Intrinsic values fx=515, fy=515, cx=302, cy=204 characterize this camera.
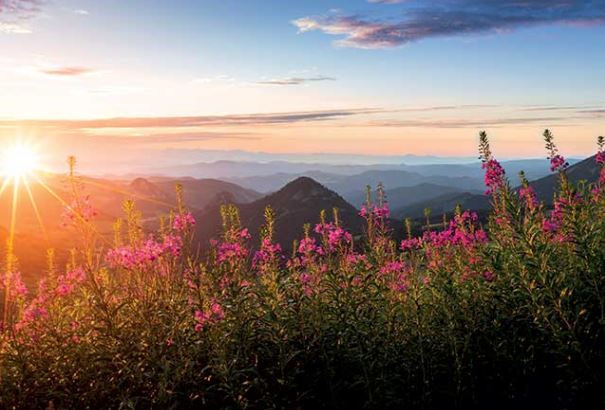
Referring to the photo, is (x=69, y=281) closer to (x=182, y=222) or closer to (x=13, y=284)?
(x=13, y=284)

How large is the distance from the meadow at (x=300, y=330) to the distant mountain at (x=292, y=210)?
128m

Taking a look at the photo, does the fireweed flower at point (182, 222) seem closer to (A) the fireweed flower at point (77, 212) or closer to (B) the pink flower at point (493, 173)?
(A) the fireweed flower at point (77, 212)

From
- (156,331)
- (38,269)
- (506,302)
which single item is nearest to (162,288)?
(156,331)

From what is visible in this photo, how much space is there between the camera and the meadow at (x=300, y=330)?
20.6 ft

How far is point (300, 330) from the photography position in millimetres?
6926

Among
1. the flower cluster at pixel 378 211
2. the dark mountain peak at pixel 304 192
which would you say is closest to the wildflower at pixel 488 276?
the flower cluster at pixel 378 211

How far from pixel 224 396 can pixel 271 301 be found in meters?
1.30

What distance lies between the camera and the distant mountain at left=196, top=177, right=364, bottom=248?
147 meters

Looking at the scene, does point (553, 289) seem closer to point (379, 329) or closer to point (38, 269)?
point (379, 329)

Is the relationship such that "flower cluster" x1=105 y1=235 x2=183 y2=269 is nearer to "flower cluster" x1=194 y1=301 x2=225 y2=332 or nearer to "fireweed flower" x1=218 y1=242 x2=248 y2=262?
"fireweed flower" x1=218 y1=242 x2=248 y2=262

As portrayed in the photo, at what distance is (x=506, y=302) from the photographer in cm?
746

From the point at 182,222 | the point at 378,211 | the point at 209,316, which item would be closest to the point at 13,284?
the point at 182,222

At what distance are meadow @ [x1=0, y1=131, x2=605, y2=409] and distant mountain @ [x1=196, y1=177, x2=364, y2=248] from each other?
420 feet

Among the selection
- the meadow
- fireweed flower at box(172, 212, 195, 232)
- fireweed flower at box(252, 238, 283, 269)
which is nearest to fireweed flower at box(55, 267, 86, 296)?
the meadow
